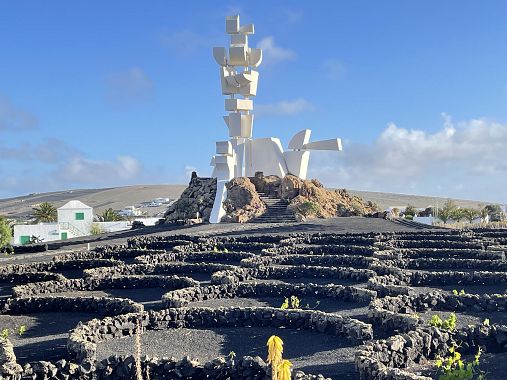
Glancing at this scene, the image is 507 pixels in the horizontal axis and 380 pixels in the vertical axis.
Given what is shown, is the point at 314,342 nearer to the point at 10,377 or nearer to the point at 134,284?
the point at 10,377

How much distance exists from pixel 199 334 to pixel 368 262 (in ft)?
37.9

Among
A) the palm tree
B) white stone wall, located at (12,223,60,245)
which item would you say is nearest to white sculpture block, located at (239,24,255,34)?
white stone wall, located at (12,223,60,245)

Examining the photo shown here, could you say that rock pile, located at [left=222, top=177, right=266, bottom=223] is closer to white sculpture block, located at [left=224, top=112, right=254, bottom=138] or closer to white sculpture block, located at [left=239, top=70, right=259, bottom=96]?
white sculpture block, located at [left=224, top=112, right=254, bottom=138]

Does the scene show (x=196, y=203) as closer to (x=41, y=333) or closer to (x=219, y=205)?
(x=219, y=205)

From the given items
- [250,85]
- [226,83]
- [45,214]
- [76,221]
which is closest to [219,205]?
[226,83]

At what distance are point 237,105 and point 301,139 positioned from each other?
22.5 feet

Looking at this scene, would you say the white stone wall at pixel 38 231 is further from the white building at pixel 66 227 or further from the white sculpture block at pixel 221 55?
the white sculpture block at pixel 221 55

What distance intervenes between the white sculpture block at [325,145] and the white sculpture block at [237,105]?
21.5 feet

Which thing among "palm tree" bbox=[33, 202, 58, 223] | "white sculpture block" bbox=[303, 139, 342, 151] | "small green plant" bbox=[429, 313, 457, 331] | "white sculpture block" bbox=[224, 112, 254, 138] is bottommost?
"small green plant" bbox=[429, 313, 457, 331]

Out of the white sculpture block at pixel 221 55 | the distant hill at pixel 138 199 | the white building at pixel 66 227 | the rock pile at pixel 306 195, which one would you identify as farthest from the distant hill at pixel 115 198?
the rock pile at pixel 306 195

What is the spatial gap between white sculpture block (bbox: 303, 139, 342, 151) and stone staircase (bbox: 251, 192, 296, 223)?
686 cm

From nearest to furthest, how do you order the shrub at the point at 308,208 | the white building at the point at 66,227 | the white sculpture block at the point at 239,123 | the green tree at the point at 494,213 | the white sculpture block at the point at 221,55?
the shrub at the point at 308,208
the white building at the point at 66,227
the white sculpture block at the point at 239,123
the white sculpture block at the point at 221,55
the green tree at the point at 494,213

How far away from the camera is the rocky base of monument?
50.7 m

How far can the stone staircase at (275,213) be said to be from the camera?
162 feet
